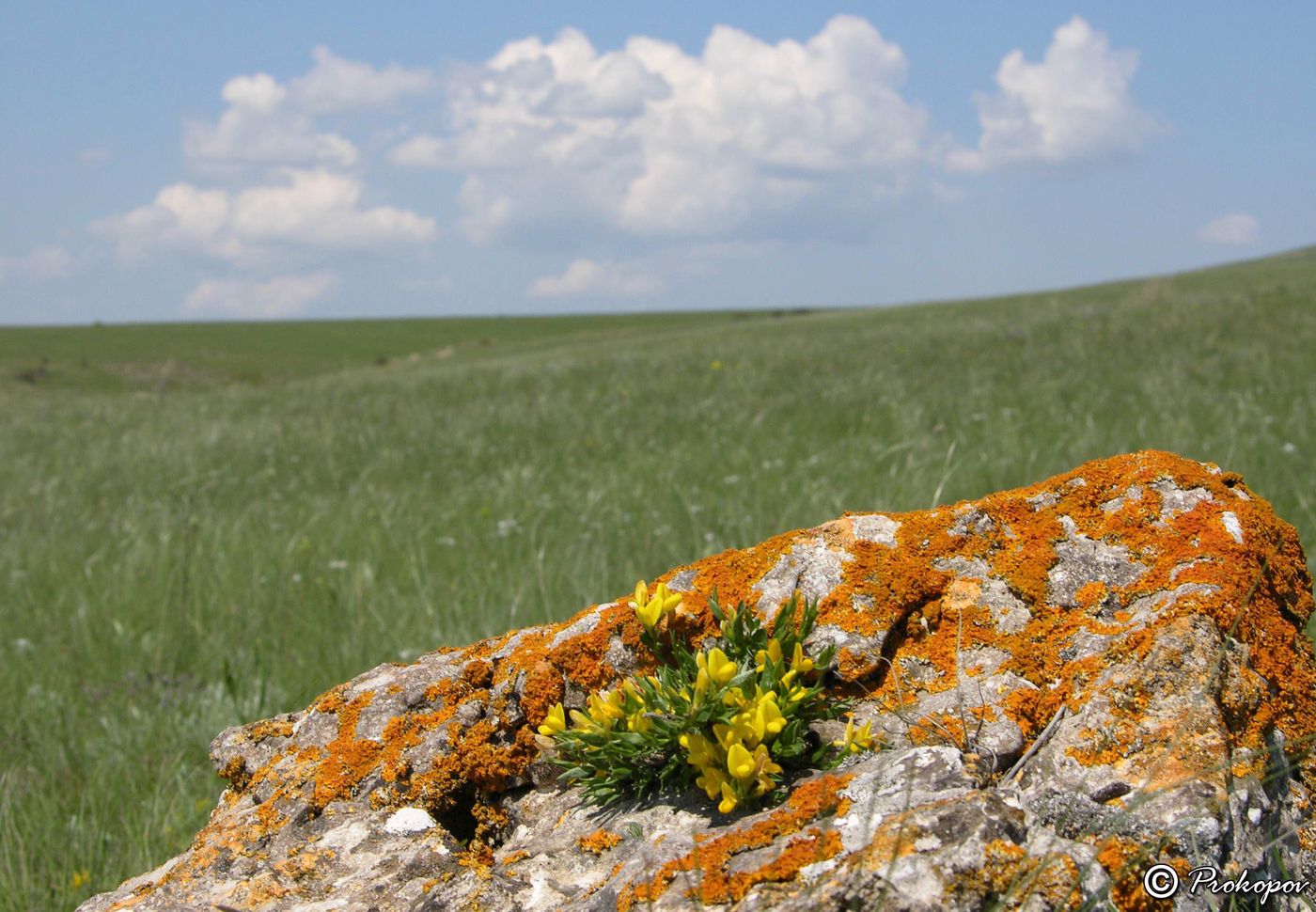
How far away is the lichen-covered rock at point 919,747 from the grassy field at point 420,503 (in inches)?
49.2

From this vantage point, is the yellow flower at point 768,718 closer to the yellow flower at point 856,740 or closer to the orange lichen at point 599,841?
the yellow flower at point 856,740

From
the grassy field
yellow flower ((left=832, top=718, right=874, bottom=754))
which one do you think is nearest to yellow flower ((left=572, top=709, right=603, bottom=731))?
yellow flower ((left=832, top=718, right=874, bottom=754))

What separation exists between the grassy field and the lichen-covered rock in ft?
4.10

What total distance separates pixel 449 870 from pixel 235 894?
34 cm

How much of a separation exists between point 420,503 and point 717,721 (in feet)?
18.0

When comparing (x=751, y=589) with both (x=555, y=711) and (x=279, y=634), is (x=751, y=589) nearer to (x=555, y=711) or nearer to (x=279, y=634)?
(x=555, y=711)

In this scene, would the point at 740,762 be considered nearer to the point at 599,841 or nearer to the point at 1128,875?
the point at 599,841

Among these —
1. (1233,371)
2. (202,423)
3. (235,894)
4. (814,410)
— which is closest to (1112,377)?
(1233,371)

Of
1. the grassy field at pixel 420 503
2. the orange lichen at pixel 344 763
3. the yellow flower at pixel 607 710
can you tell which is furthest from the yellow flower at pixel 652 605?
the grassy field at pixel 420 503

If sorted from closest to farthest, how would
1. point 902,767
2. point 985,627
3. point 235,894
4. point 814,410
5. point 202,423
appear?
point 902,767 < point 235,894 < point 985,627 < point 814,410 < point 202,423

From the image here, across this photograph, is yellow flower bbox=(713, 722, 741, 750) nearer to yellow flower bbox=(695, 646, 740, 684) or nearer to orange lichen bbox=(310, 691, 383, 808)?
yellow flower bbox=(695, 646, 740, 684)

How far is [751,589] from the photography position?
1.88 metres

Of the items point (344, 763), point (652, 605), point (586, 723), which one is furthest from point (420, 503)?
point (586, 723)

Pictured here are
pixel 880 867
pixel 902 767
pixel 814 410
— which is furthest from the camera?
pixel 814 410
